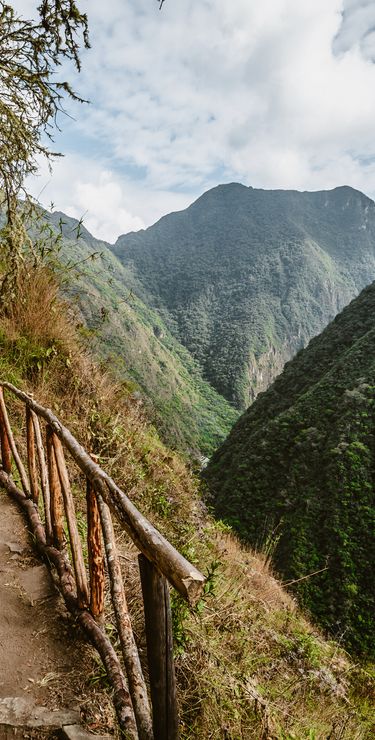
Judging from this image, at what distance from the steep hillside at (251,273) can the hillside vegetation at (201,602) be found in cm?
9333

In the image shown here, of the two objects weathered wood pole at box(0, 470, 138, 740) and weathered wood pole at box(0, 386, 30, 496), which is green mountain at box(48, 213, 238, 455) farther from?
weathered wood pole at box(0, 470, 138, 740)

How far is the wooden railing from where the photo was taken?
1273mm

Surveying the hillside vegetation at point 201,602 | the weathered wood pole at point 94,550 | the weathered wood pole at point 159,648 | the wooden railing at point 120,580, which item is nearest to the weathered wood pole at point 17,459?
the wooden railing at point 120,580

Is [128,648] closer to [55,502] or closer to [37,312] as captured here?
[55,502]

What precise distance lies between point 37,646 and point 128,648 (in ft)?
2.46

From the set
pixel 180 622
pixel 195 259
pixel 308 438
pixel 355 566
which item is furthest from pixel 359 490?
pixel 195 259

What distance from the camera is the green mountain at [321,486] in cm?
1819

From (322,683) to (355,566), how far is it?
60.5ft

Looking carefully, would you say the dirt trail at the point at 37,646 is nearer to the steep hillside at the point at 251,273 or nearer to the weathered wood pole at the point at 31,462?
the weathered wood pole at the point at 31,462

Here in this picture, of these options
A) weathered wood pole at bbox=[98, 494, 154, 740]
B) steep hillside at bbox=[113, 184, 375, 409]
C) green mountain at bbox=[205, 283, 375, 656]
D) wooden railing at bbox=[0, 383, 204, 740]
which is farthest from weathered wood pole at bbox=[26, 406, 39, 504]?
steep hillside at bbox=[113, 184, 375, 409]

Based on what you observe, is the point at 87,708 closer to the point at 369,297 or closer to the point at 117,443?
the point at 117,443

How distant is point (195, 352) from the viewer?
381 feet

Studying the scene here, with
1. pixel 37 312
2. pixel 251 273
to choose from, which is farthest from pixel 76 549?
pixel 251 273

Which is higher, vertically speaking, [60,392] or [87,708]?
[60,392]
